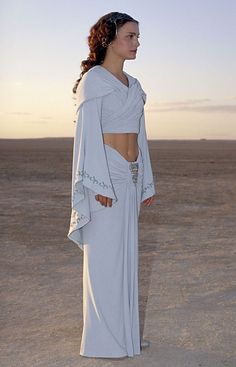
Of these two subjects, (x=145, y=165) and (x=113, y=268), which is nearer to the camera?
(x=113, y=268)

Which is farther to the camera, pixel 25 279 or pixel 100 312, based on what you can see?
pixel 25 279

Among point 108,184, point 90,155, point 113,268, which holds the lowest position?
point 113,268

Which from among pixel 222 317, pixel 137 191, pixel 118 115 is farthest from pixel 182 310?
pixel 118 115

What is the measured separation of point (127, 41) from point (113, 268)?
1.44m

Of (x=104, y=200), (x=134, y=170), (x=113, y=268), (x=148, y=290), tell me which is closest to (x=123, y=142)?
(x=134, y=170)

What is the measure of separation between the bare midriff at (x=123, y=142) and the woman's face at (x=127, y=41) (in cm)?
51

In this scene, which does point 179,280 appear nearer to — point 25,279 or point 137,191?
point 25,279

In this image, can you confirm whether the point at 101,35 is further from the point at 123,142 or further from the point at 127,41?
the point at 123,142

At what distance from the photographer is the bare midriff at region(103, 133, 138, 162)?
4734 mm

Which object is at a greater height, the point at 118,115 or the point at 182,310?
the point at 118,115

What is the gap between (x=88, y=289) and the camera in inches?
188

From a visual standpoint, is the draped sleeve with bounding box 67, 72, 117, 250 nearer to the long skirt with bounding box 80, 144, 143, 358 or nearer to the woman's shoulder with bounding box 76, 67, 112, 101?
the woman's shoulder with bounding box 76, 67, 112, 101

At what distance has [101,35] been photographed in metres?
4.69

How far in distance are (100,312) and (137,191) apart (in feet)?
2.74
